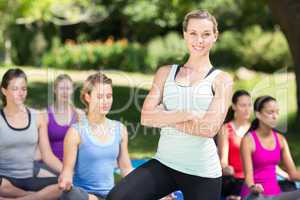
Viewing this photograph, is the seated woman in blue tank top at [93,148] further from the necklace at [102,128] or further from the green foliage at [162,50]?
the green foliage at [162,50]

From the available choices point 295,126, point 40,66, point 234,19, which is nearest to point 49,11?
point 40,66

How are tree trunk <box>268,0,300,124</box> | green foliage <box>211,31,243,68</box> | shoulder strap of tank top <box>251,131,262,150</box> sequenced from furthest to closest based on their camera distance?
green foliage <box>211,31,243,68</box> < tree trunk <box>268,0,300,124</box> < shoulder strap of tank top <box>251,131,262,150</box>

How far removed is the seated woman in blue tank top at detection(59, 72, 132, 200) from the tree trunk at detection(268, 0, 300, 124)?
5988 mm

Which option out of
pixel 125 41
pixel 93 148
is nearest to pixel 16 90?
pixel 93 148

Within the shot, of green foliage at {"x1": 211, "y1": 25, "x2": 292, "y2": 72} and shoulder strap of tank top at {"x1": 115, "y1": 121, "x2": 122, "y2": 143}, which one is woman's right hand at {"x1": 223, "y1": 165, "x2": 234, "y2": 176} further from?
green foliage at {"x1": 211, "y1": 25, "x2": 292, "y2": 72}

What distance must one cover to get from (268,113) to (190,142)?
1.83 m

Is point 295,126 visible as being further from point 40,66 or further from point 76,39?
point 76,39

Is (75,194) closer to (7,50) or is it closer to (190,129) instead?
(190,129)

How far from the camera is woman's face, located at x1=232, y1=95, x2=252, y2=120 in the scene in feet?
18.4

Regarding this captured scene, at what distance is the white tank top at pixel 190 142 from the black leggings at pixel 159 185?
36 millimetres

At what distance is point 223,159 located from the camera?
5535 mm

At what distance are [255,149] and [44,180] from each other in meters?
1.73

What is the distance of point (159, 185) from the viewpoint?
3.39m

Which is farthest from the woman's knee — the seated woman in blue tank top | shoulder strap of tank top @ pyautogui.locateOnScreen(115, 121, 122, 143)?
shoulder strap of tank top @ pyautogui.locateOnScreen(115, 121, 122, 143)
